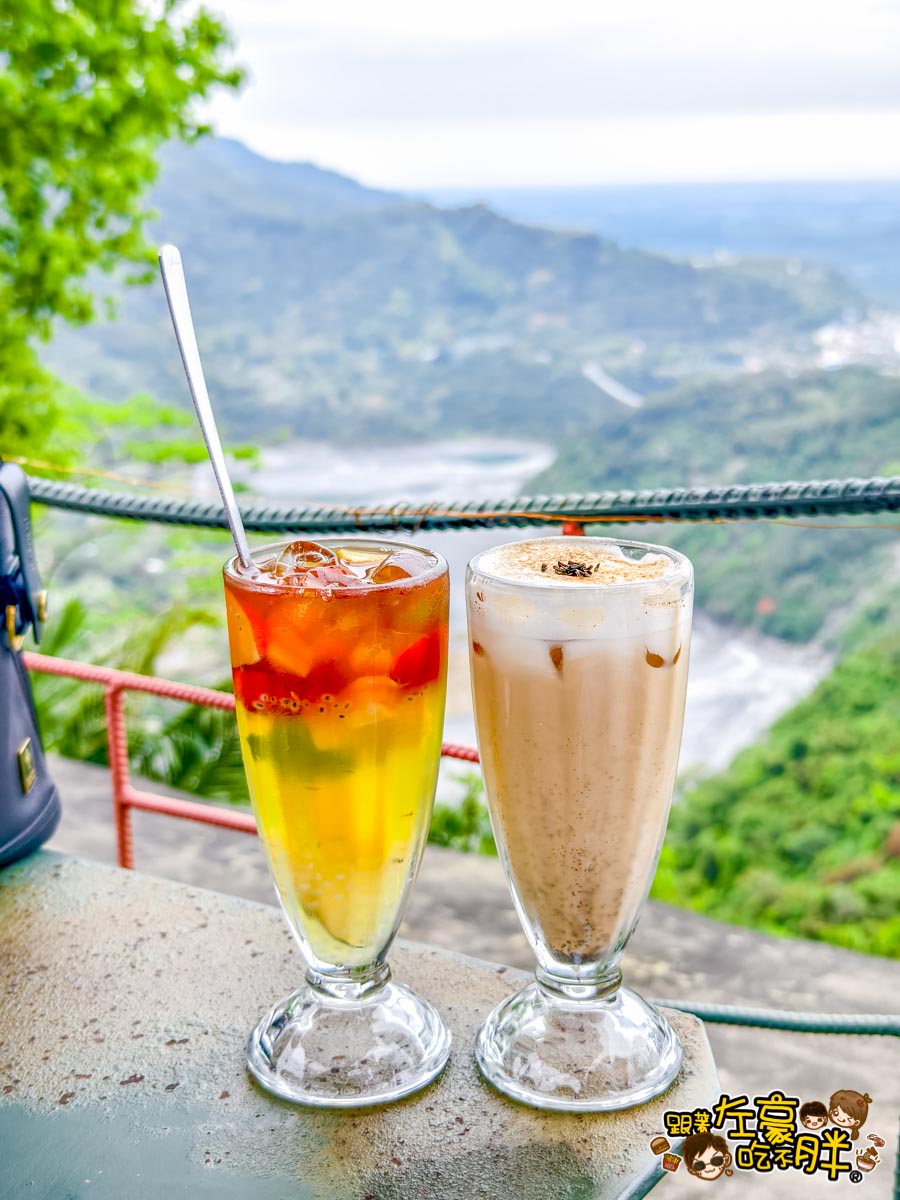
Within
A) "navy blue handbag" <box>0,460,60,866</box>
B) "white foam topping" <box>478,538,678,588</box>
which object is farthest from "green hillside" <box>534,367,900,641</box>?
"white foam topping" <box>478,538,678,588</box>

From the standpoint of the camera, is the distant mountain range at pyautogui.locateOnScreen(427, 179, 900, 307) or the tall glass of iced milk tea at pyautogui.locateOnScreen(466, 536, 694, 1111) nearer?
the tall glass of iced milk tea at pyautogui.locateOnScreen(466, 536, 694, 1111)

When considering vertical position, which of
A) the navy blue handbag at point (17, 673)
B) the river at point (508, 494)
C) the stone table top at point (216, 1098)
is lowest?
the river at point (508, 494)

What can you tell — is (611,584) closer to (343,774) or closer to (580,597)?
(580,597)

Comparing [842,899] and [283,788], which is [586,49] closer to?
[842,899]

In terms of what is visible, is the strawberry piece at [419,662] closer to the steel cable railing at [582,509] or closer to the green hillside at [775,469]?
the steel cable railing at [582,509]

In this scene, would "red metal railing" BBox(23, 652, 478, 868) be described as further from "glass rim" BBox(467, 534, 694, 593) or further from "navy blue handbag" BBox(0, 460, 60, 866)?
"glass rim" BBox(467, 534, 694, 593)

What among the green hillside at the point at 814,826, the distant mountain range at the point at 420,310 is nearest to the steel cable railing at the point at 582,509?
the green hillside at the point at 814,826
